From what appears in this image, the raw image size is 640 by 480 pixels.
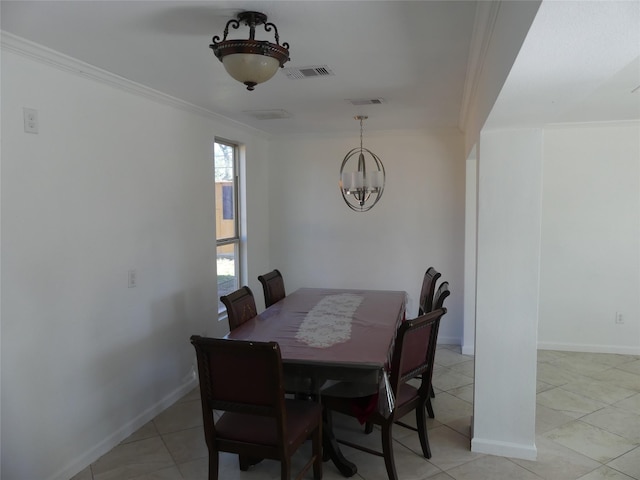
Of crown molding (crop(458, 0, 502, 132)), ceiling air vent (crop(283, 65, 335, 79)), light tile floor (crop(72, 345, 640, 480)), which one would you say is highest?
ceiling air vent (crop(283, 65, 335, 79))

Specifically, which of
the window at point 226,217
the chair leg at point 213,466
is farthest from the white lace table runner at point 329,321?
the window at point 226,217

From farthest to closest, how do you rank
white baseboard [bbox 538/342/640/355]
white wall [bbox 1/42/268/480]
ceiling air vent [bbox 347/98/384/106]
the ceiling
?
white baseboard [bbox 538/342/640/355], ceiling air vent [bbox 347/98/384/106], white wall [bbox 1/42/268/480], the ceiling

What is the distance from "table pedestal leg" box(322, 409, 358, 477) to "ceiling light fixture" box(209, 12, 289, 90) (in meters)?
1.94

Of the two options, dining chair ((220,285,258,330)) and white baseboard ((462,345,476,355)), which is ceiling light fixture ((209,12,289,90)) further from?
white baseboard ((462,345,476,355))

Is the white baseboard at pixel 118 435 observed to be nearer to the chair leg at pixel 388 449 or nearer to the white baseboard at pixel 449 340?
the chair leg at pixel 388 449

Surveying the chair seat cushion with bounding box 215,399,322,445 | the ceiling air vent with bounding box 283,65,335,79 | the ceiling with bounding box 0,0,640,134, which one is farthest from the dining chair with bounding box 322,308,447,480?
the ceiling air vent with bounding box 283,65,335,79

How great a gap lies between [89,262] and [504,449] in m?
2.76

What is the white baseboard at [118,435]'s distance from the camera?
2.57 metres

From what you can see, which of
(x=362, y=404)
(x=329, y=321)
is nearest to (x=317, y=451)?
(x=362, y=404)

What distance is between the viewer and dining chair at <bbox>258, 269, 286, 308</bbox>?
3736mm

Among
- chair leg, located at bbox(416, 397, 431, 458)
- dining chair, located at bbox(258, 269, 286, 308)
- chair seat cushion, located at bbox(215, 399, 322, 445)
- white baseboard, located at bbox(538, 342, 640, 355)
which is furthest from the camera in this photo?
white baseboard, located at bbox(538, 342, 640, 355)

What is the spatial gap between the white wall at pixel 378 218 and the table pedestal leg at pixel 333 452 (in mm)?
2631

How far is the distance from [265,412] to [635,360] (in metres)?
4.13

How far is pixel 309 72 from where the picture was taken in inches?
109
